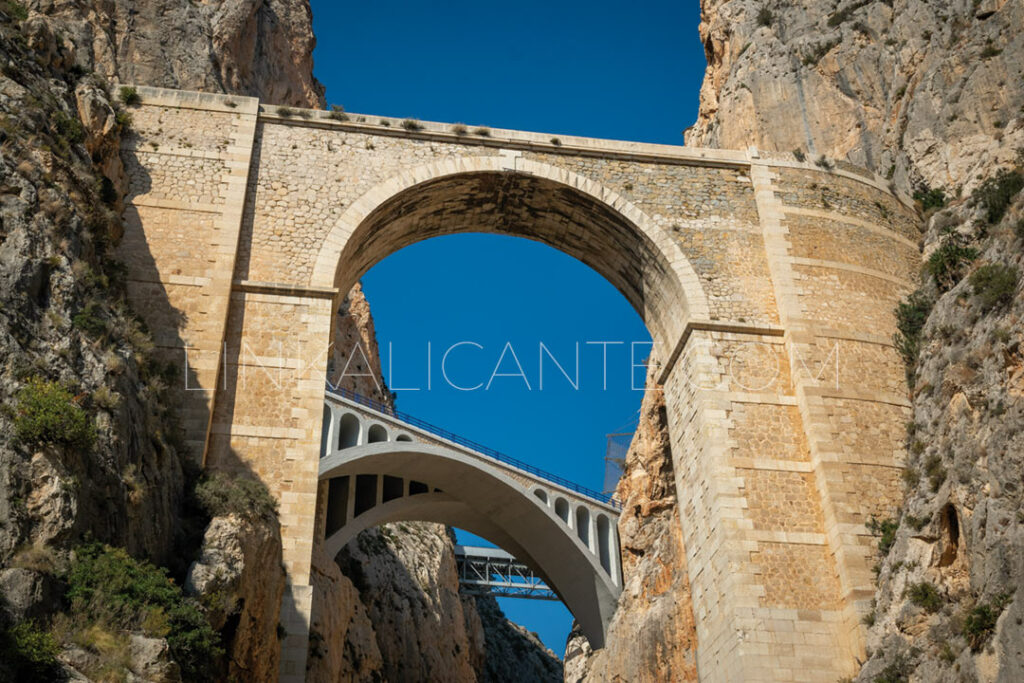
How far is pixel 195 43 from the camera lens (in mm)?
29375

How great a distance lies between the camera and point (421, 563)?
41.2 m

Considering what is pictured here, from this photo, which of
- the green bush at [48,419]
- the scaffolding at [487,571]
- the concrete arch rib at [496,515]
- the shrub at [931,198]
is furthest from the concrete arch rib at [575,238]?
Result: the scaffolding at [487,571]

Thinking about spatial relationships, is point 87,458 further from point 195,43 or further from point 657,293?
point 195,43

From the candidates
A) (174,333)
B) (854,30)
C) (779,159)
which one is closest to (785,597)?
(779,159)

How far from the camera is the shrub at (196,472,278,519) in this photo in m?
13.1

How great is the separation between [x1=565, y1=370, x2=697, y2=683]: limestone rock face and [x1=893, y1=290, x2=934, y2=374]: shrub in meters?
5.52

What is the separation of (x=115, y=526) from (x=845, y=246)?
13677 mm

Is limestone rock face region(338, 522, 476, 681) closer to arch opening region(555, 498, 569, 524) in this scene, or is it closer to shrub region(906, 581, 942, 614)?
arch opening region(555, 498, 569, 524)

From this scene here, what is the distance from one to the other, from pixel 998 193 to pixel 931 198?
2.66 metres

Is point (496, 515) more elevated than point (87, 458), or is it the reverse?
point (496, 515)

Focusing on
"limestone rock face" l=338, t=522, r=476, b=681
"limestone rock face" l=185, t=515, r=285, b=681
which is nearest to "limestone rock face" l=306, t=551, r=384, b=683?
"limestone rock face" l=338, t=522, r=476, b=681

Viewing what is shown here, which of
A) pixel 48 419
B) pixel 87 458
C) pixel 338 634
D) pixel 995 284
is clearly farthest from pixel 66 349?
pixel 338 634

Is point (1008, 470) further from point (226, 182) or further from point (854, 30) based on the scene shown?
point (854, 30)

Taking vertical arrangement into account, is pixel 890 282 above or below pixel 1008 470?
above
